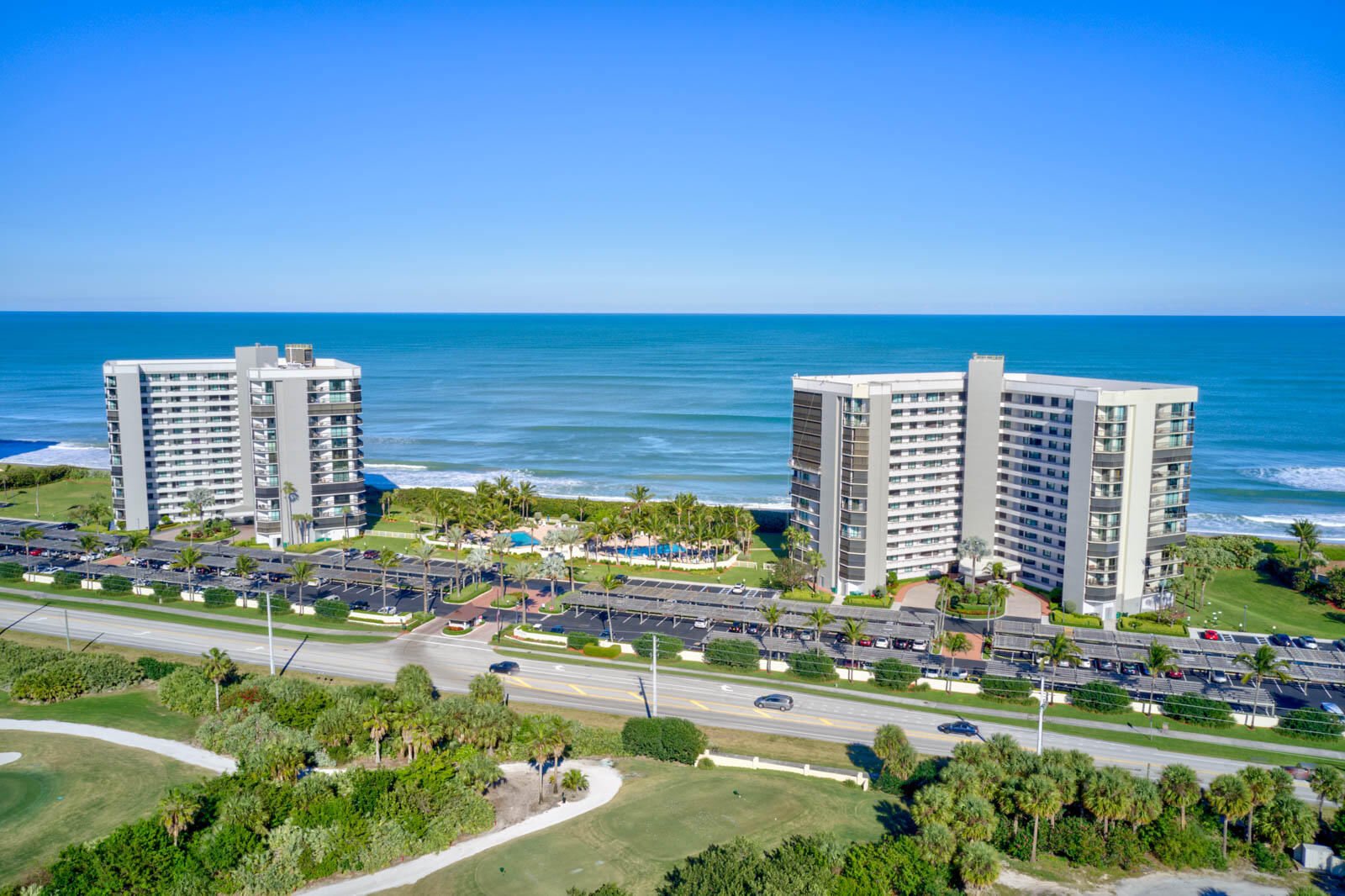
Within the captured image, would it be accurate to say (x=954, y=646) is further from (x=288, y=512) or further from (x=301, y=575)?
(x=288, y=512)

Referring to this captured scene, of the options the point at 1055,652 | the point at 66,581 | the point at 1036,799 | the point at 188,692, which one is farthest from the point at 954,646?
the point at 66,581

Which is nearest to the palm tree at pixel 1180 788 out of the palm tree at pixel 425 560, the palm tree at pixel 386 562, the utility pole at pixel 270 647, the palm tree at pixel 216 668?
the palm tree at pixel 216 668

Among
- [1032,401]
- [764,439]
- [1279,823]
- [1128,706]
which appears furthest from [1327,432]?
[1279,823]

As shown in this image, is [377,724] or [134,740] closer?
[377,724]

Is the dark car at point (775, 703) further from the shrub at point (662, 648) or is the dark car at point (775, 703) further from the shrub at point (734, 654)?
the shrub at point (662, 648)

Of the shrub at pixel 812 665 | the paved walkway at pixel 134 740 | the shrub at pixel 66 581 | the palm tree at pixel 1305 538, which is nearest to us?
the paved walkway at pixel 134 740

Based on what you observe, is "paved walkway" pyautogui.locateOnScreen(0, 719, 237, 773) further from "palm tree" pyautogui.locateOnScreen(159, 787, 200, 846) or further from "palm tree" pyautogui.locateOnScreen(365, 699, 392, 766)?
"palm tree" pyautogui.locateOnScreen(159, 787, 200, 846)

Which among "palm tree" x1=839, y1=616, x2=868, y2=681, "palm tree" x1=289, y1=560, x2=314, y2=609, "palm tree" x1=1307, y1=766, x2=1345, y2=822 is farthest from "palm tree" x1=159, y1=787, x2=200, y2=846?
"palm tree" x1=1307, y1=766, x2=1345, y2=822
